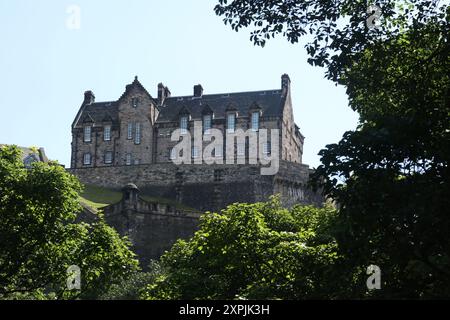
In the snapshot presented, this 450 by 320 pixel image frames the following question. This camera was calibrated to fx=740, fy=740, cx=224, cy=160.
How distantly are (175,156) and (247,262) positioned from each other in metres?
43.0

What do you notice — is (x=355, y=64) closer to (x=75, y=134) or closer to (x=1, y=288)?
(x=1, y=288)

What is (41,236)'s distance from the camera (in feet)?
78.7

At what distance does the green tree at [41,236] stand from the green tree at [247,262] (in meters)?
2.26

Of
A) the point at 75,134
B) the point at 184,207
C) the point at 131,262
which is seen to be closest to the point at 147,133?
the point at 75,134

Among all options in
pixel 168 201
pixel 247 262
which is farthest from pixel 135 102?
pixel 247 262

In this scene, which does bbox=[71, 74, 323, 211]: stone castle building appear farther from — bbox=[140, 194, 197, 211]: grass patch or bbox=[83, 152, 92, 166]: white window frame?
bbox=[140, 194, 197, 211]: grass patch

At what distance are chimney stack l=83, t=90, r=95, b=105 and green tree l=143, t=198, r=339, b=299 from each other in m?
47.1

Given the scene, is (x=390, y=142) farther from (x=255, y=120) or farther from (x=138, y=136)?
(x=138, y=136)

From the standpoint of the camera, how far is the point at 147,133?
65562mm

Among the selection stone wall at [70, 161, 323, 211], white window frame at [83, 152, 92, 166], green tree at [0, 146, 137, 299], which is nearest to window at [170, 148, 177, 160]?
white window frame at [83, 152, 92, 166]

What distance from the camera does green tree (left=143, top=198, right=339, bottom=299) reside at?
19781 mm

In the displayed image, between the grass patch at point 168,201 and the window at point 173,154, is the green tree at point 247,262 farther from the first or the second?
the window at point 173,154

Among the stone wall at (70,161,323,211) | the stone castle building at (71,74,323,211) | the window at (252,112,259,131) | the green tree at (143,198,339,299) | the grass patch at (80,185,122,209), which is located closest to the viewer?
the green tree at (143,198,339,299)
